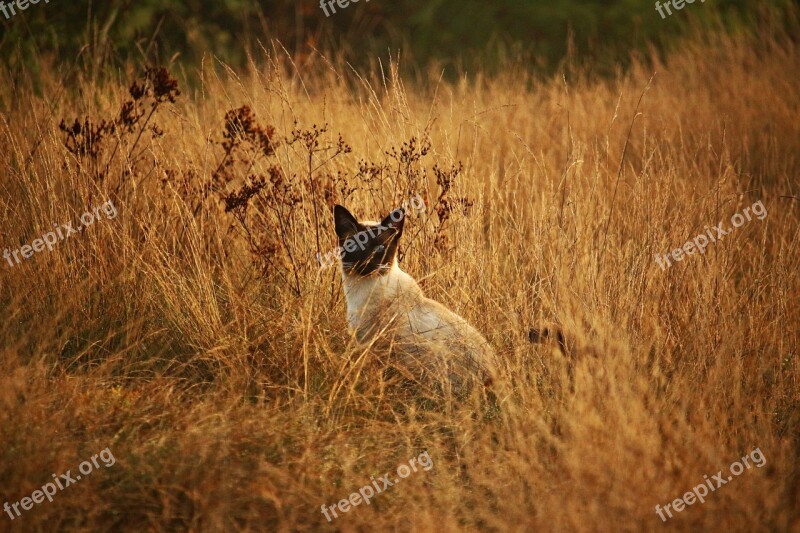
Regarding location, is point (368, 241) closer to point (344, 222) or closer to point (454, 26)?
point (344, 222)

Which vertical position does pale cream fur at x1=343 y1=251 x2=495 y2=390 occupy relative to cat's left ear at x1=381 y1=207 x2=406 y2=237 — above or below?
below

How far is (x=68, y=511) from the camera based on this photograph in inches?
98.1

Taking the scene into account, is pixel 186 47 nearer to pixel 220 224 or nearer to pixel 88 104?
pixel 88 104

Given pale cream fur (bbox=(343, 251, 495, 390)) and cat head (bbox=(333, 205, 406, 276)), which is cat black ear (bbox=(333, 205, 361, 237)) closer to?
cat head (bbox=(333, 205, 406, 276))

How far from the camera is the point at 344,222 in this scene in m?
3.72

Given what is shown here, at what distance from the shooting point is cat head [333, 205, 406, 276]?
3.66 m

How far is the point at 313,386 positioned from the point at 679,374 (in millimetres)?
1609

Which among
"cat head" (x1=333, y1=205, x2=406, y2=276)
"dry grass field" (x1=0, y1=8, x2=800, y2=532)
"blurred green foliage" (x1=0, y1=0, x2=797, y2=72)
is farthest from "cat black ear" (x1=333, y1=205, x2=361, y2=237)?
"blurred green foliage" (x1=0, y1=0, x2=797, y2=72)

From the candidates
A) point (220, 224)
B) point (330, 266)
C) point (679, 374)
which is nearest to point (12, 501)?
point (330, 266)

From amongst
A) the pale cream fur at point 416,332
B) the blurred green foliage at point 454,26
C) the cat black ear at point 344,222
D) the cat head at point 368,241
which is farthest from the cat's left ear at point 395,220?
the blurred green foliage at point 454,26

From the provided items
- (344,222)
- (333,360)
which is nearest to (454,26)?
(344,222)

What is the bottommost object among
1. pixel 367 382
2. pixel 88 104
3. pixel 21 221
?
pixel 367 382

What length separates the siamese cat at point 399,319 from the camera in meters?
3.47

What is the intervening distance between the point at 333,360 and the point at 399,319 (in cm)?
40
